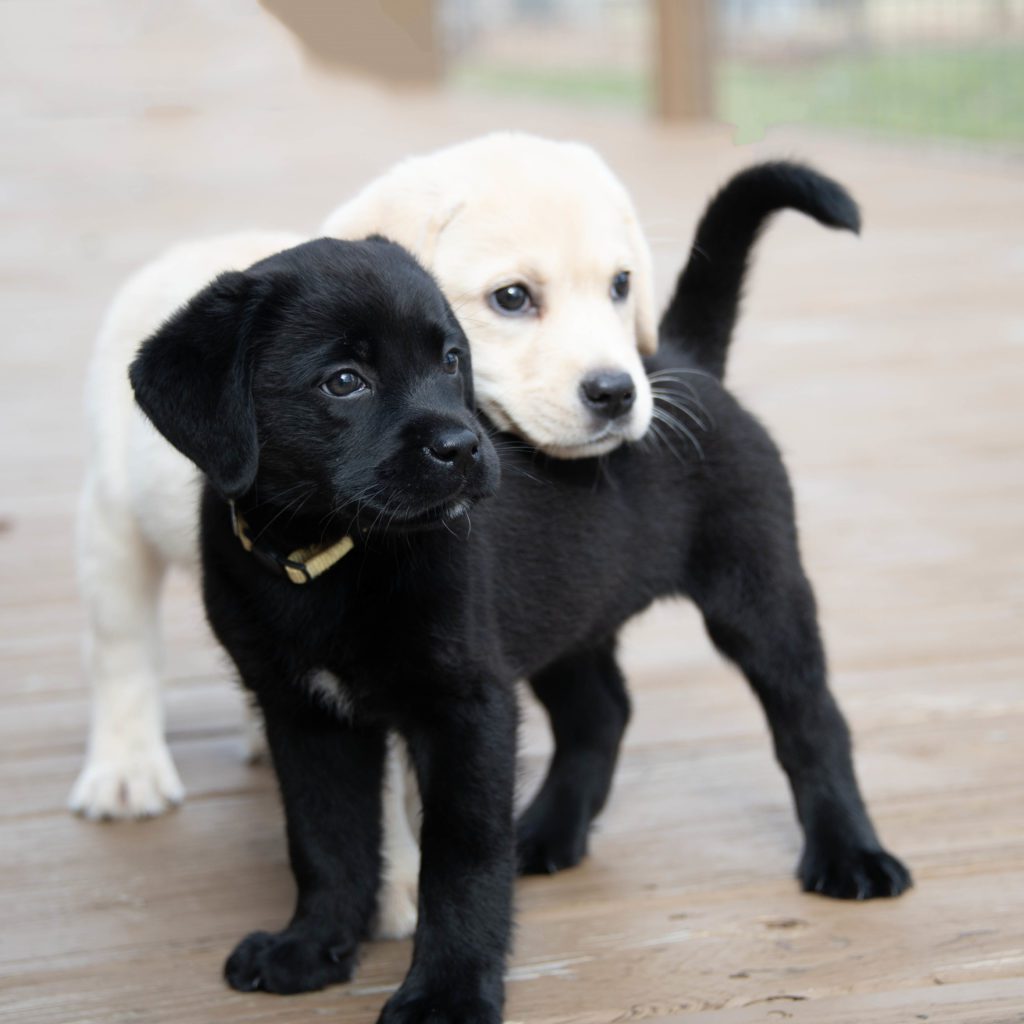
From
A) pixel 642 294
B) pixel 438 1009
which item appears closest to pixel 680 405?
pixel 642 294

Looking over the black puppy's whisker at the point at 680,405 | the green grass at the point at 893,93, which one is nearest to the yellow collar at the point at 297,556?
the black puppy's whisker at the point at 680,405

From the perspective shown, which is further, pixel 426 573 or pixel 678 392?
pixel 678 392

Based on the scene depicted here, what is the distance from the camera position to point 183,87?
15992 mm

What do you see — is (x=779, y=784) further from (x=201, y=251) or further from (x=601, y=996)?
(x=201, y=251)

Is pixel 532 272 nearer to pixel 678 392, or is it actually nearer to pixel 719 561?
pixel 678 392

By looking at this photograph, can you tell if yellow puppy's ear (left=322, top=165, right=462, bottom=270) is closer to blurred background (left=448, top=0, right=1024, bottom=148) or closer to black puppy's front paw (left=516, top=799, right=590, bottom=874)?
black puppy's front paw (left=516, top=799, right=590, bottom=874)

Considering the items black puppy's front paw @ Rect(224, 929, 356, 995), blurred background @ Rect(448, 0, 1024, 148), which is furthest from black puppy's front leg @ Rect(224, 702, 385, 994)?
blurred background @ Rect(448, 0, 1024, 148)

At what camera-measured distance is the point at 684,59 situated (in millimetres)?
12117

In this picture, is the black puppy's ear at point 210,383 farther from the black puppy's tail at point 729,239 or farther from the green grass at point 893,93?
the green grass at point 893,93

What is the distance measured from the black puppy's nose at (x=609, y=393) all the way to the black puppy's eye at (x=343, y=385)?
442 mm

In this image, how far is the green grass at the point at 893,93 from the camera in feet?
32.7

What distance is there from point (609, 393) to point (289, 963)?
0.92 meters

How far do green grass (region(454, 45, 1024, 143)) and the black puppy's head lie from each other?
292 inches

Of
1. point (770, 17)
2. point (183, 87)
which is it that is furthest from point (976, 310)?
point (183, 87)
